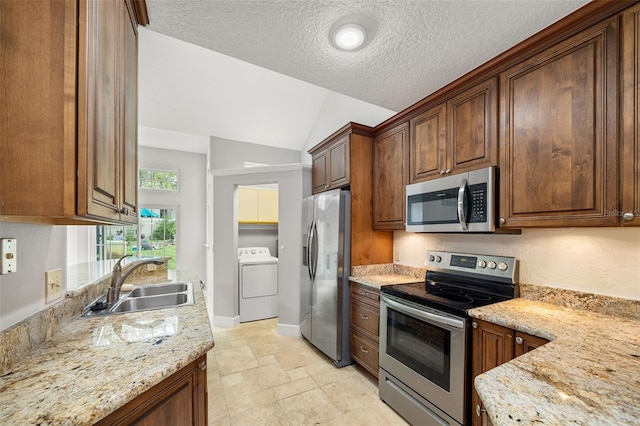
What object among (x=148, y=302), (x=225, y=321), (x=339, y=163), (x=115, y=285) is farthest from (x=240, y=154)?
(x=115, y=285)

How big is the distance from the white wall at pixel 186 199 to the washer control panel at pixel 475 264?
4690mm

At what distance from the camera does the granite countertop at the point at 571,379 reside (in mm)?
690

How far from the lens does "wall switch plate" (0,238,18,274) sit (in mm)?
903

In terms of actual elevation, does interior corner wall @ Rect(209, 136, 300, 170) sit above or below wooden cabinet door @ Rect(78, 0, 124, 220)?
above

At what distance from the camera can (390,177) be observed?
104 inches

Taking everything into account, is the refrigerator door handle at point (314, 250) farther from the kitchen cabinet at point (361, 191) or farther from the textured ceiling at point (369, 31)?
the textured ceiling at point (369, 31)

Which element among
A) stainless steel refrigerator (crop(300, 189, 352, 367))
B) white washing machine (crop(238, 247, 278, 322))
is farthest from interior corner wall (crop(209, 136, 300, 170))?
stainless steel refrigerator (crop(300, 189, 352, 367))

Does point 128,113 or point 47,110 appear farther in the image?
point 128,113

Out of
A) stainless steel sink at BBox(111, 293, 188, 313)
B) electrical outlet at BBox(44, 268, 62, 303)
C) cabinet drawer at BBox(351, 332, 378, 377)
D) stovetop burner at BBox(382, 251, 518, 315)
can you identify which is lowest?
cabinet drawer at BBox(351, 332, 378, 377)

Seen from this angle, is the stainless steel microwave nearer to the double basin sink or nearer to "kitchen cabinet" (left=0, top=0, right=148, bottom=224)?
the double basin sink

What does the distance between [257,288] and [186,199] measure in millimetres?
Answer: 2735

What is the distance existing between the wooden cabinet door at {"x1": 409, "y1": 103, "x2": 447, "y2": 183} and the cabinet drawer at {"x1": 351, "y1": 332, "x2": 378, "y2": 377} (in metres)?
1.51

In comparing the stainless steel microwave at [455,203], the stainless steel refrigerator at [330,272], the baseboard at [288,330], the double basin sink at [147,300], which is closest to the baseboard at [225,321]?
the baseboard at [288,330]

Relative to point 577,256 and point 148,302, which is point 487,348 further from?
point 148,302
